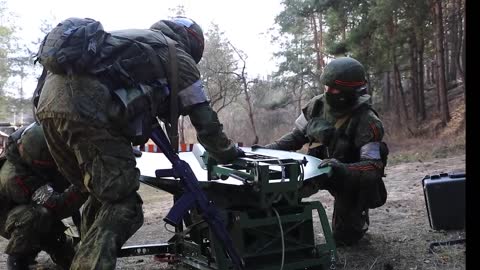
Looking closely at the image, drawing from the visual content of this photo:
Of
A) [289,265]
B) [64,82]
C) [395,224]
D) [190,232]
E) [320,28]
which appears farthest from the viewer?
[320,28]

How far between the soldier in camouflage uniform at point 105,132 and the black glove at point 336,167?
120cm

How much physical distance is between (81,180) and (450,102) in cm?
2321

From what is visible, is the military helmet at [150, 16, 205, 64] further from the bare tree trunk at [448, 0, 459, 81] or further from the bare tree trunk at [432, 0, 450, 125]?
the bare tree trunk at [448, 0, 459, 81]

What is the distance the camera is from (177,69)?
3.43 metres

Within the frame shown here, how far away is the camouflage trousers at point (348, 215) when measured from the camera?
500 centimetres

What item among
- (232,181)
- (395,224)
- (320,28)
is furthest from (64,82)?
(320,28)

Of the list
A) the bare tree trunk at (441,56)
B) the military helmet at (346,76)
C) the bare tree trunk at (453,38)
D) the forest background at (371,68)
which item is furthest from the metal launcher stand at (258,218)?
the bare tree trunk at (453,38)

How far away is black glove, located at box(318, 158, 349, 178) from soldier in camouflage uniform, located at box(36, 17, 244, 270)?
1.20 m

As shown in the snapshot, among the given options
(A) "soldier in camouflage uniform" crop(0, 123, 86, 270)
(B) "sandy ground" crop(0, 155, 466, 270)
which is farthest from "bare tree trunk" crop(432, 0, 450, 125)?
(A) "soldier in camouflage uniform" crop(0, 123, 86, 270)

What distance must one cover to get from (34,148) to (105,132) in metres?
1.33

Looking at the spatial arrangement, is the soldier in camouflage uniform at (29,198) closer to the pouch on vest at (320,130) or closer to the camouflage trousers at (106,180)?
the camouflage trousers at (106,180)

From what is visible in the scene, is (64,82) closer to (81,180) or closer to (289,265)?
(81,180)

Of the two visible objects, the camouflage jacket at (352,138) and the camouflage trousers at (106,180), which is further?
the camouflage jacket at (352,138)
